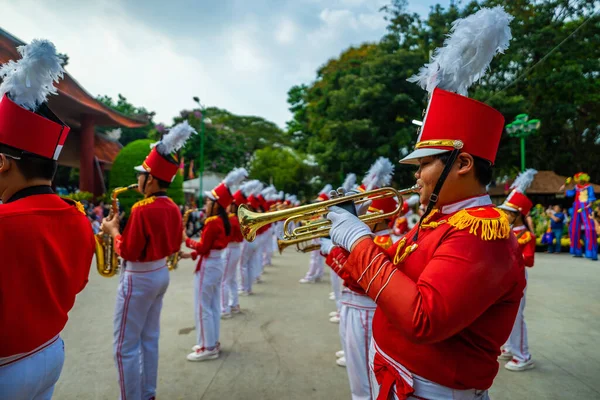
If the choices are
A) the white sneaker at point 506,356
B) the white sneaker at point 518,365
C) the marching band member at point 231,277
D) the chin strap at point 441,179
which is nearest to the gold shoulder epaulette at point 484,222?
the chin strap at point 441,179

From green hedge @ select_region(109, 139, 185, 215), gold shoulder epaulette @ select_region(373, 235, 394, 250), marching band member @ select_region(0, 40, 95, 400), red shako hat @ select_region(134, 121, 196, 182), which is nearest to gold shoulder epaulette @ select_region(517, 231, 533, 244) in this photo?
gold shoulder epaulette @ select_region(373, 235, 394, 250)

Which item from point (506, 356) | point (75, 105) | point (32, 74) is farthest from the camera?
point (75, 105)

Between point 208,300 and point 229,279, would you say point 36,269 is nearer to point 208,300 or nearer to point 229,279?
point 208,300

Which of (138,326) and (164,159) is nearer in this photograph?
(138,326)

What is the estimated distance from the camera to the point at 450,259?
55.6 inches

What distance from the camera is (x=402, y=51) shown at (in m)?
17.7

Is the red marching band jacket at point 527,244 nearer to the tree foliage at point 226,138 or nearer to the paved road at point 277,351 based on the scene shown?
the paved road at point 277,351

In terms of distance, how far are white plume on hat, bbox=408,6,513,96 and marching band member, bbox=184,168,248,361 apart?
390 cm

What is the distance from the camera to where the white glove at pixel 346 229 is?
5.50ft

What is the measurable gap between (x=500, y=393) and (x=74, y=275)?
4.21m

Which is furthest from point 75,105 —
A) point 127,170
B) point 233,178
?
point 233,178

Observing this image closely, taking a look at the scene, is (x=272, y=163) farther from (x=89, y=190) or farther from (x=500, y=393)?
(x=500, y=393)

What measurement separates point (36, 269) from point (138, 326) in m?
1.91

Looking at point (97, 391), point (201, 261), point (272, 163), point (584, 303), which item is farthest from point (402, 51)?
point (272, 163)
